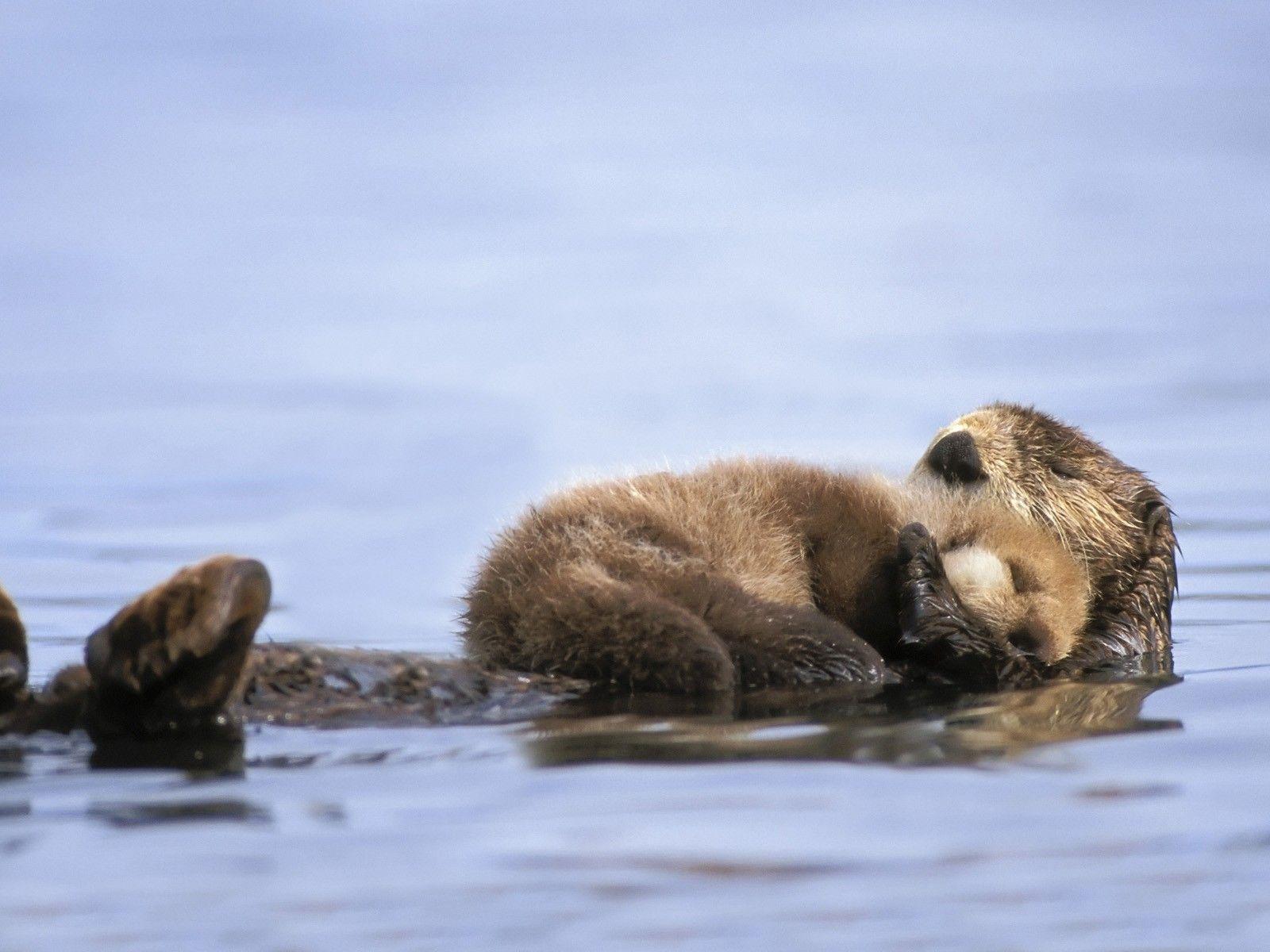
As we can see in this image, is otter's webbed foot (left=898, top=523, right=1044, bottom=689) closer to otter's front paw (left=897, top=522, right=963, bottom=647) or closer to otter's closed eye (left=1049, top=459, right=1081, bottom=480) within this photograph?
otter's front paw (left=897, top=522, right=963, bottom=647)

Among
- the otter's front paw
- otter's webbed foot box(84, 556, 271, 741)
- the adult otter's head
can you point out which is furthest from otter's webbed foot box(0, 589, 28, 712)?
the adult otter's head

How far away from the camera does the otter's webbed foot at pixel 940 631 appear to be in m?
4.91

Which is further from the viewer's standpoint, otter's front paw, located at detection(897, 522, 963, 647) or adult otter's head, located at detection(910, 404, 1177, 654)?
adult otter's head, located at detection(910, 404, 1177, 654)

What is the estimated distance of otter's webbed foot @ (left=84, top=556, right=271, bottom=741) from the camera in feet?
11.9

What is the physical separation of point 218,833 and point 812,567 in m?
2.35

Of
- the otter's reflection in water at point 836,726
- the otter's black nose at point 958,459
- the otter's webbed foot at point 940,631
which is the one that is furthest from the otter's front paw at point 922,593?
the otter's black nose at point 958,459

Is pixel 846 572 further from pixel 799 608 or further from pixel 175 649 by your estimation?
pixel 175 649

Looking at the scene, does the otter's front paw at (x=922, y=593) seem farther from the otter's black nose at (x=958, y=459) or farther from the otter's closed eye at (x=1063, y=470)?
the otter's closed eye at (x=1063, y=470)

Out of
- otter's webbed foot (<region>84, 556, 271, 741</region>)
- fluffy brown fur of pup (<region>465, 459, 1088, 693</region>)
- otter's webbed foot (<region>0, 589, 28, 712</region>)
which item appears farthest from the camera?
fluffy brown fur of pup (<region>465, 459, 1088, 693</region>)

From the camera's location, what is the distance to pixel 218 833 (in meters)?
3.18

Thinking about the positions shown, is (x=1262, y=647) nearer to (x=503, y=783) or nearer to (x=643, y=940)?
(x=503, y=783)

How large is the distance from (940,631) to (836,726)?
822mm

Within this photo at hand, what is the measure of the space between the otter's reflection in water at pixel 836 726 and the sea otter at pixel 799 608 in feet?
0.31

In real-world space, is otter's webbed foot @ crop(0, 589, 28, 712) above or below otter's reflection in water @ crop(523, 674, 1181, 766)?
above
